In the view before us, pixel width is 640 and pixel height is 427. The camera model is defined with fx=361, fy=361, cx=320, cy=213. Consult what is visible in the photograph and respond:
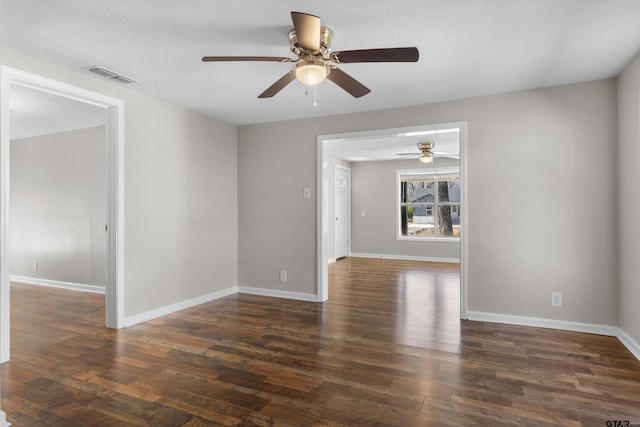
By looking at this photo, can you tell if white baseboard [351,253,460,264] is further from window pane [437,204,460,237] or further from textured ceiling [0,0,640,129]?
textured ceiling [0,0,640,129]

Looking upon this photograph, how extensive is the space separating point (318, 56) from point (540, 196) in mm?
2725

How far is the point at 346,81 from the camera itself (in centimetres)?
260

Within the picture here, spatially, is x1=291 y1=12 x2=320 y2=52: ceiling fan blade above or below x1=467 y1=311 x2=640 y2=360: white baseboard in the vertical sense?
above

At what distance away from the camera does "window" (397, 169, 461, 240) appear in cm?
835

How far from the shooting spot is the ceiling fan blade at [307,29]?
1910 mm

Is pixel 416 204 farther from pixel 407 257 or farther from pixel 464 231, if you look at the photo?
pixel 464 231

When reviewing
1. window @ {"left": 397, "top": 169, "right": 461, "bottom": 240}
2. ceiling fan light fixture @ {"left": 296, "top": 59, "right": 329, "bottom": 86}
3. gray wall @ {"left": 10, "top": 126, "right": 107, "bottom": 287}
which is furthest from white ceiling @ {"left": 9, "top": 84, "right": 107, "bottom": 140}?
window @ {"left": 397, "top": 169, "right": 461, "bottom": 240}

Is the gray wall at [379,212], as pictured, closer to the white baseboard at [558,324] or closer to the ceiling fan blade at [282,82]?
the white baseboard at [558,324]

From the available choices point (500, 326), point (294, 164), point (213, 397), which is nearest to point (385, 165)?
point (294, 164)

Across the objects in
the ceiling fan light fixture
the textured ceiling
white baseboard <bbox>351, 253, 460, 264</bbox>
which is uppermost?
the textured ceiling

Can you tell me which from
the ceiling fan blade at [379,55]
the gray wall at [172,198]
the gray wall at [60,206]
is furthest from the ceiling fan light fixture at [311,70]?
the gray wall at [60,206]

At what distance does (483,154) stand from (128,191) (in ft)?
12.2

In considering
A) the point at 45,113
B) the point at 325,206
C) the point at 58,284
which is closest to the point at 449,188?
the point at 325,206

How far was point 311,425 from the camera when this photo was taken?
76.0 inches
